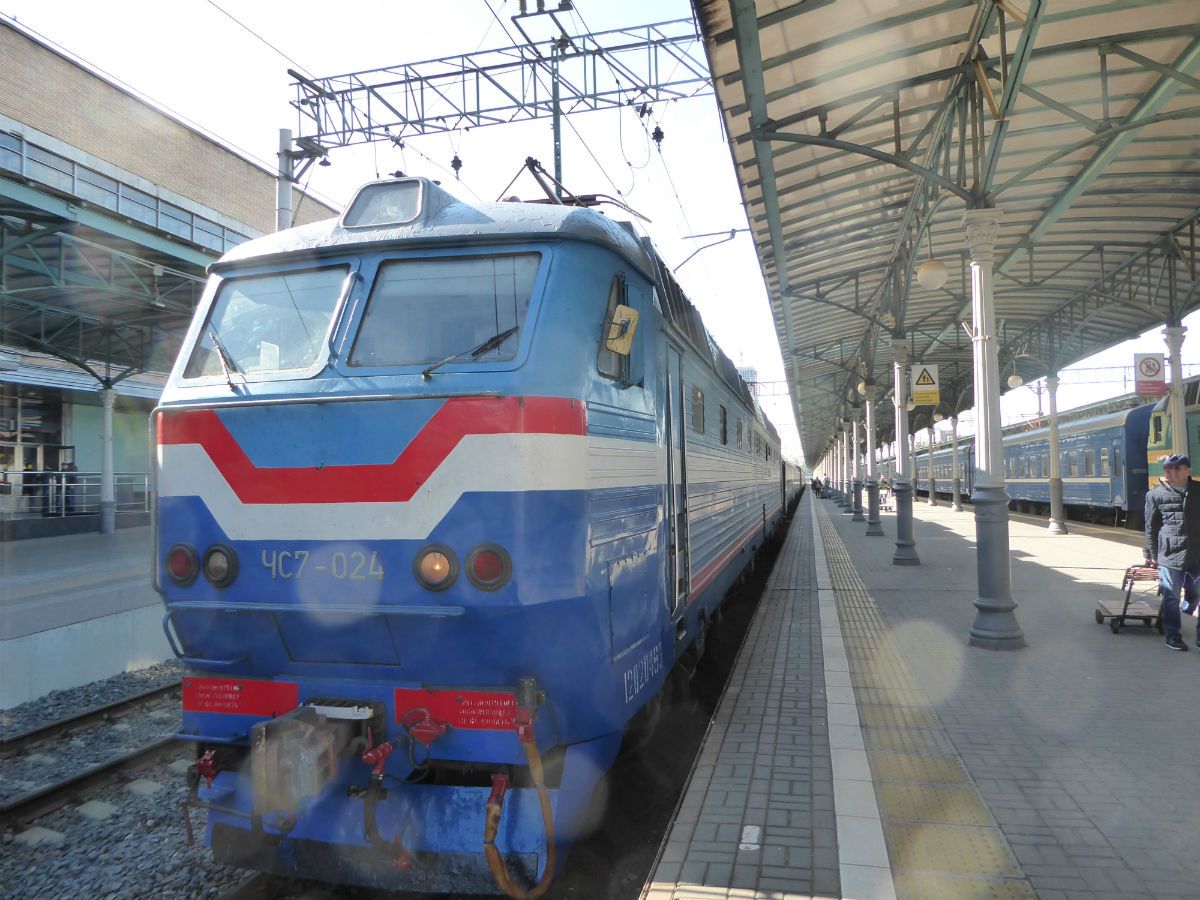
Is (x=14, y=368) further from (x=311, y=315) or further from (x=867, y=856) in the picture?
(x=867, y=856)

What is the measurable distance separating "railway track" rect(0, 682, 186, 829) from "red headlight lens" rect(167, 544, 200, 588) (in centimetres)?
87

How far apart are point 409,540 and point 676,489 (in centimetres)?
218

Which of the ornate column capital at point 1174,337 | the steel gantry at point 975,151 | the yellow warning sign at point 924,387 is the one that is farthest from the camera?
the ornate column capital at point 1174,337

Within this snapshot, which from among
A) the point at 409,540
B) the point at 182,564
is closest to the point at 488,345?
the point at 409,540

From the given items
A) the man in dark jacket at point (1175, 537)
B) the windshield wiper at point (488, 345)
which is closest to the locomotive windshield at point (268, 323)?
the windshield wiper at point (488, 345)

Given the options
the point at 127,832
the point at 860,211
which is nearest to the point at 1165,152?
the point at 860,211

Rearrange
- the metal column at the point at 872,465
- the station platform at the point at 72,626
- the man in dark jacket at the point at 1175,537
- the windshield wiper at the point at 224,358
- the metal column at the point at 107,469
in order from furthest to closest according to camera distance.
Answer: the metal column at the point at 872,465, the metal column at the point at 107,469, the station platform at the point at 72,626, the man in dark jacket at the point at 1175,537, the windshield wiper at the point at 224,358

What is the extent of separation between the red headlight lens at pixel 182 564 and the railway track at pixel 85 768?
870 millimetres

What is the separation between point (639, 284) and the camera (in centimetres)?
438

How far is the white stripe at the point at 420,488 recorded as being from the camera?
3.27 metres

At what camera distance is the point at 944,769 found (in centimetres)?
473

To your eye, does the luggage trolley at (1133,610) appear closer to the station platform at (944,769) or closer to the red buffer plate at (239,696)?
the station platform at (944,769)

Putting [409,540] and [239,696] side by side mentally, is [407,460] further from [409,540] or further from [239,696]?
[239,696]

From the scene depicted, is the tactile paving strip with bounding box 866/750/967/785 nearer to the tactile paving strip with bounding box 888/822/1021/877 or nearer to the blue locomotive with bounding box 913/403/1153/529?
the tactile paving strip with bounding box 888/822/1021/877
